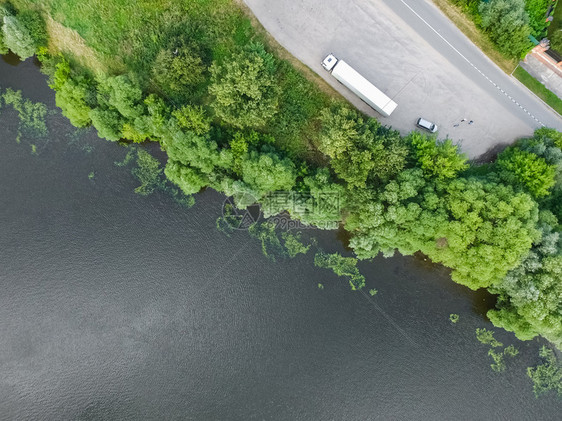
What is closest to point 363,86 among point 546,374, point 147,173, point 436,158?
point 436,158

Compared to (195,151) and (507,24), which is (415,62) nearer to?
(507,24)

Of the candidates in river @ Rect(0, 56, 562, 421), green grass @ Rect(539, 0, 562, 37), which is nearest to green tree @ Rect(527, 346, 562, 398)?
river @ Rect(0, 56, 562, 421)

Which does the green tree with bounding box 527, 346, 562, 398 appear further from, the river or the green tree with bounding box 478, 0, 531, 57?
the green tree with bounding box 478, 0, 531, 57

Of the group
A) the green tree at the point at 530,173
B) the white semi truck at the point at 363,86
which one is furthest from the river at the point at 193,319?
the white semi truck at the point at 363,86

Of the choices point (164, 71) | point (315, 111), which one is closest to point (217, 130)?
point (164, 71)

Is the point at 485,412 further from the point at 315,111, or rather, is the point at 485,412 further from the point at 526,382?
the point at 315,111

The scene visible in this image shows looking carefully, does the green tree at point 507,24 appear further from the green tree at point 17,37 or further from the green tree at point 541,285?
the green tree at point 17,37
